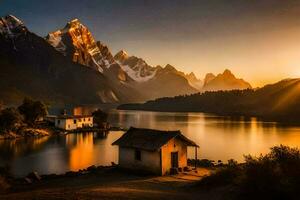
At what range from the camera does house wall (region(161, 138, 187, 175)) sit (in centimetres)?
3954

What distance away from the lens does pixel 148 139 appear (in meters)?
41.1

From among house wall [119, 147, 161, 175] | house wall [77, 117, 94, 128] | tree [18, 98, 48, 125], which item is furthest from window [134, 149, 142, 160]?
house wall [77, 117, 94, 128]

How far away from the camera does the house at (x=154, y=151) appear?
129 feet

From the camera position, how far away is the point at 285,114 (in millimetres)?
185000

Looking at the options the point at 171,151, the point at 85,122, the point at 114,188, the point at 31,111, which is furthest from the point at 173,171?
the point at 85,122

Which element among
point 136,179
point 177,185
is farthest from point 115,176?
point 177,185

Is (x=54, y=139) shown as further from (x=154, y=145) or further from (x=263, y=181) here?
(x=263, y=181)

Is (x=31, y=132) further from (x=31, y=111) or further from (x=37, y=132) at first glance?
(x=31, y=111)

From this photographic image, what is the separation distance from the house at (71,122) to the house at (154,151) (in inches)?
2542

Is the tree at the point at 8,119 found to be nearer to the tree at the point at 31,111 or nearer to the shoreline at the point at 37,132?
the shoreline at the point at 37,132

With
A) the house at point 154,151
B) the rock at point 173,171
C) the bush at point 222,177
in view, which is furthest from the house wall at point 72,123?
the bush at point 222,177

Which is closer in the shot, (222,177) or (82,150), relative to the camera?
(222,177)

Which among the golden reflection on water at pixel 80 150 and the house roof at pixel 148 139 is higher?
the house roof at pixel 148 139

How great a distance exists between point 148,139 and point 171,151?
2910 mm
